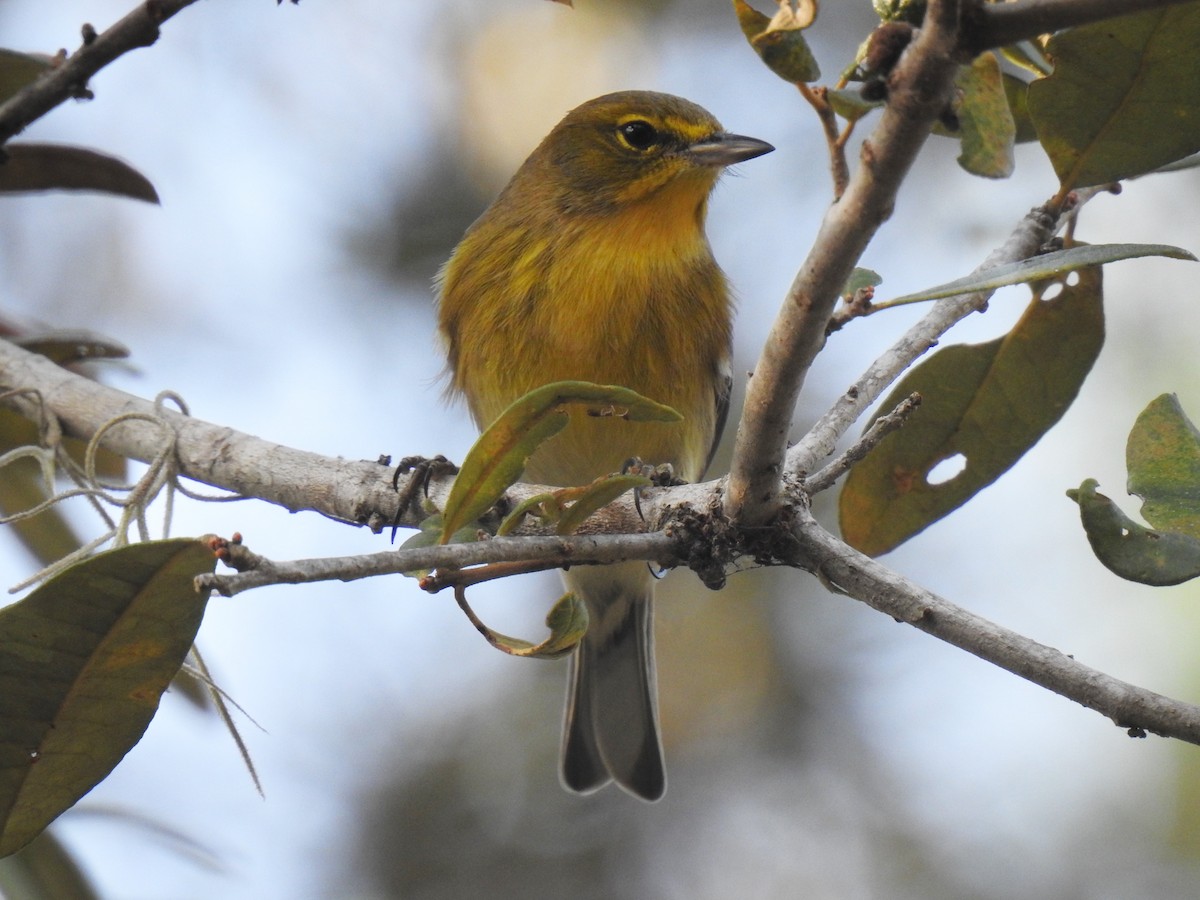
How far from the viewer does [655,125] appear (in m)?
4.23

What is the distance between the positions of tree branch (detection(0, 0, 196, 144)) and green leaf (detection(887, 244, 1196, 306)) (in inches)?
57.0

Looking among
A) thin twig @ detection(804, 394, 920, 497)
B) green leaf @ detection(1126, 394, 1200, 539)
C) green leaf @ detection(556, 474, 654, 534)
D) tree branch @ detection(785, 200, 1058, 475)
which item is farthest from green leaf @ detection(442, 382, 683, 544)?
green leaf @ detection(1126, 394, 1200, 539)

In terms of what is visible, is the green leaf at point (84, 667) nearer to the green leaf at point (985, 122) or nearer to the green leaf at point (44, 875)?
the green leaf at point (44, 875)

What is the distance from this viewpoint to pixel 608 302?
373 centimetres

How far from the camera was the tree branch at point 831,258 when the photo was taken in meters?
1.30

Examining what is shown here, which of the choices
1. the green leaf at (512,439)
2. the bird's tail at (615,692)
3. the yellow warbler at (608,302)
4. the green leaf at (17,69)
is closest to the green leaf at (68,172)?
the green leaf at (17,69)

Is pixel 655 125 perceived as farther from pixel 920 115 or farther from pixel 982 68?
pixel 920 115

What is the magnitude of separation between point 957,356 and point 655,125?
1843 mm

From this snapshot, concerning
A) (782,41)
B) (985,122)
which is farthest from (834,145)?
(985,122)

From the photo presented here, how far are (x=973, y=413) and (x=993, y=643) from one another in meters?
1.02

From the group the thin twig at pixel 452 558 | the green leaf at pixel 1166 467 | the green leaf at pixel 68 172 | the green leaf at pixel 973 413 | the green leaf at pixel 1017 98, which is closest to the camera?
the thin twig at pixel 452 558

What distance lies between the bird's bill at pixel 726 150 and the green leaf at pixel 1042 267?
82.2 inches

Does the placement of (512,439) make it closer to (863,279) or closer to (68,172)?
(863,279)

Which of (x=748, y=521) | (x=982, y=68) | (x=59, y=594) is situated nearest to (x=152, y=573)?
(x=59, y=594)
